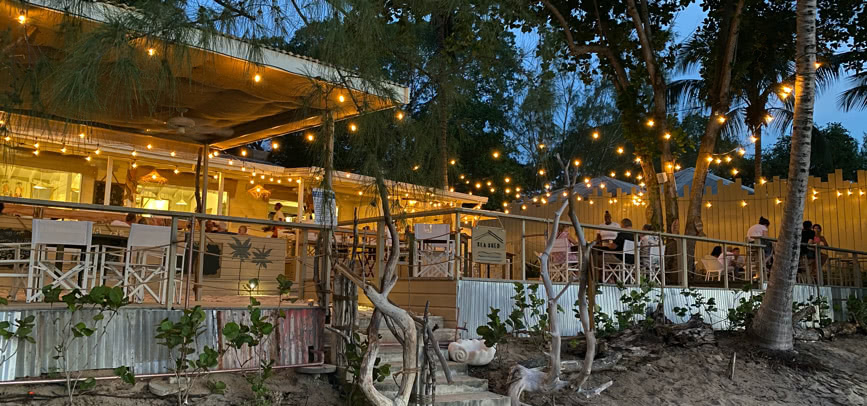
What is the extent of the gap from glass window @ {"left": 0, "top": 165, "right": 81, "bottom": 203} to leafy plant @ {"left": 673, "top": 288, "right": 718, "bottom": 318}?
31.2ft

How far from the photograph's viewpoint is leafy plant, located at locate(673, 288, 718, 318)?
9686 millimetres

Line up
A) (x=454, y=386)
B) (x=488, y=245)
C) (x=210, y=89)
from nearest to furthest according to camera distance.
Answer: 1. (x=454, y=386)
2. (x=488, y=245)
3. (x=210, y=89)

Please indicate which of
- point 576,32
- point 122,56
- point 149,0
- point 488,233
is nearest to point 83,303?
point 122,56

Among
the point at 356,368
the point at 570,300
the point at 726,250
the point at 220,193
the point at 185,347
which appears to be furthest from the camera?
the point at 220,193

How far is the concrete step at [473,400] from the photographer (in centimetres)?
603

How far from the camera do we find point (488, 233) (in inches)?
327

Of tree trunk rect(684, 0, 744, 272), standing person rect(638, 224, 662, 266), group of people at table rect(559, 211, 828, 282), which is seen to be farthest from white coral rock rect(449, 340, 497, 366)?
tree trunk rect(684, 0, 744, 272)

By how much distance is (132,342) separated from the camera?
18.9 feet

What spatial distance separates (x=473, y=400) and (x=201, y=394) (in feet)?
7.02

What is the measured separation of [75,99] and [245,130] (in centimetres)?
578

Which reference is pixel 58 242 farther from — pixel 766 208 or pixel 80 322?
pixel 766 208

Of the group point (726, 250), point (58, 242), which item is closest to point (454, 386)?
→ point (58, 242)

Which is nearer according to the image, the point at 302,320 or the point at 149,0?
the point at 149,0

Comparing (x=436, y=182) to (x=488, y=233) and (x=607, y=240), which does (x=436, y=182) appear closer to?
(x=488, y=233)
